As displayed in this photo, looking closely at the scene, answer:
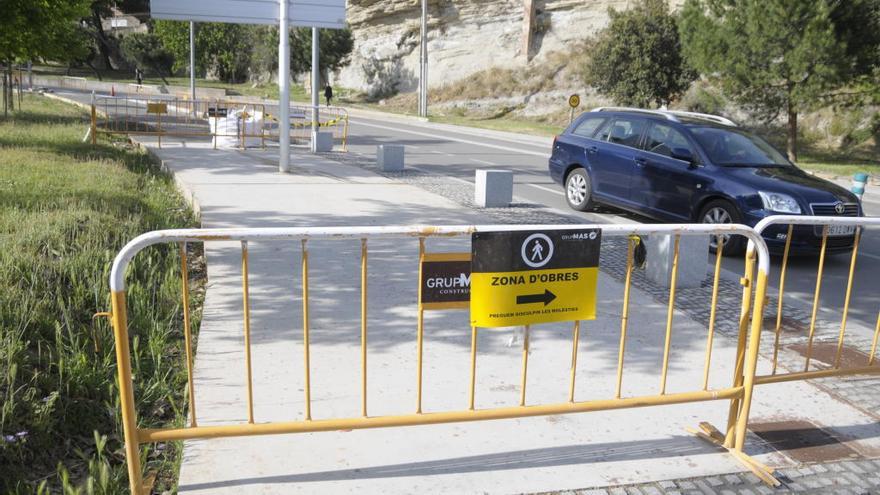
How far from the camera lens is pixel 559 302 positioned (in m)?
3.95

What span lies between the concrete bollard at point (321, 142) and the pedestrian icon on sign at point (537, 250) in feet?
52.7

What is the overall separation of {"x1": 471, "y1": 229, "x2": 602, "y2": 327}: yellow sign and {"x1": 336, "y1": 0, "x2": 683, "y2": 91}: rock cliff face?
142 feet

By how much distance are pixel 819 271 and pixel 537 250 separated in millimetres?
1972

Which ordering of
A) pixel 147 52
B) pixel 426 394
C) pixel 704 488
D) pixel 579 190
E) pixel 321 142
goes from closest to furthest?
pixel 704 488 → pixel 426 394 → pixel 579 190 → pixel 321 142 → pixel 147 52

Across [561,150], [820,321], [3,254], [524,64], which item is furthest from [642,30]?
[3,254]

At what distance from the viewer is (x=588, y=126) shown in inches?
466

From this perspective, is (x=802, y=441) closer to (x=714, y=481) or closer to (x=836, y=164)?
(x=714, y=481)

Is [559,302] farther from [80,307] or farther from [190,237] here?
[80,307]

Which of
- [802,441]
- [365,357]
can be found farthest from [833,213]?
[365,357]

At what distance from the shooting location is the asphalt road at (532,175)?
25.2 feet

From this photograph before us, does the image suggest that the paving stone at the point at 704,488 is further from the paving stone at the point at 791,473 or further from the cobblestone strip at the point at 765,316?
the cobblestone strip at the point at 765,316

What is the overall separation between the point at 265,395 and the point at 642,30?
31743 millimetres

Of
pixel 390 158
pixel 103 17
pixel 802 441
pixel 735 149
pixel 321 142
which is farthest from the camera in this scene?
pixel 103 17

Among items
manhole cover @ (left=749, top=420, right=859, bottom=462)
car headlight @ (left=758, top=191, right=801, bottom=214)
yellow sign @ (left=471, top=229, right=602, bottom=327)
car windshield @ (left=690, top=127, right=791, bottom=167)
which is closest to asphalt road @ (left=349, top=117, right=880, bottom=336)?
car headlight @ (left=758, top=191, right=801, bottom=214)
